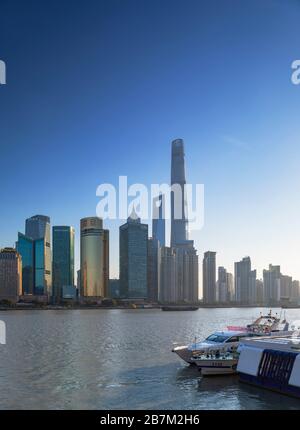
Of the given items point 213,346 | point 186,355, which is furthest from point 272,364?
point 186,355

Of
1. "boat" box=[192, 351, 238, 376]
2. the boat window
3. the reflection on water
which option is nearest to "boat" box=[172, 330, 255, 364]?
the boat window

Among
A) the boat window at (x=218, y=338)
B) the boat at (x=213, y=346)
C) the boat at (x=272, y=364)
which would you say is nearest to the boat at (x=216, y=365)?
the boat at (x=272, y=364)

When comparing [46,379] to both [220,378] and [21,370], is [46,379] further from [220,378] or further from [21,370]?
[220,378]

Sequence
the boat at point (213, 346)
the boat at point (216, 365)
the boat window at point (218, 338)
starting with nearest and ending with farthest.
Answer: the boat at point (216, 365) → the boat at point (213, 346) → the boat window at point (218, 338)

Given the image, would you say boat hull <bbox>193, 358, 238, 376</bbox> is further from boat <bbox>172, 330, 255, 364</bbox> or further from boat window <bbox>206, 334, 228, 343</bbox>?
boat window <bbox>206, 334, 228, 343</bbox>

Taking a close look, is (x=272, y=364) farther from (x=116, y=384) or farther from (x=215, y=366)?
(x=116, y=384)

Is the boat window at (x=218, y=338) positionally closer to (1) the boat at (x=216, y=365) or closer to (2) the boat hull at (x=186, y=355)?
(2) the boat hull at (x=186, y=355)
